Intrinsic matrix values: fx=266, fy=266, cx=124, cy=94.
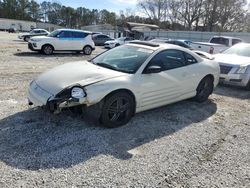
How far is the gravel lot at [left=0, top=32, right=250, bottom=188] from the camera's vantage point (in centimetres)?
316

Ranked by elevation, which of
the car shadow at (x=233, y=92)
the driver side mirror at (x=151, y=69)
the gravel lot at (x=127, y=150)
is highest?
the driver side mirror at (x=151, y=69)

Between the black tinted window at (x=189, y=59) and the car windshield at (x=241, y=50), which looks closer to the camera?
the black tinted window at (x=189, y=59)

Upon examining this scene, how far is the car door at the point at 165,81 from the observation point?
16.0ft

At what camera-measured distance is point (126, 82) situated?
4.50 meters

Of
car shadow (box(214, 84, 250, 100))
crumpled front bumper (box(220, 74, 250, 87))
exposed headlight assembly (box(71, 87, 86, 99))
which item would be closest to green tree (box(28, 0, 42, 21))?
car shadow (box(214, 84, 250, 100))

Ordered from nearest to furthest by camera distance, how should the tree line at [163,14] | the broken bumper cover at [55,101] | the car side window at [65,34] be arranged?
the broken bumper cover at [55,101], the car side window at [65,34], the tree line at [163,14]

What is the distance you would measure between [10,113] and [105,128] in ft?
6.11

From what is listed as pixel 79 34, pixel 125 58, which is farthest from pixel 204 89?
pixel 79 34

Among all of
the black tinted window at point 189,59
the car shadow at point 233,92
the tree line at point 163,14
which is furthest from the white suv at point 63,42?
the tree line at point 163,14

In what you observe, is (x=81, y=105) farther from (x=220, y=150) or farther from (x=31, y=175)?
(x=220, y=150)

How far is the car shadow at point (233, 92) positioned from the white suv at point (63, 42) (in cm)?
1041

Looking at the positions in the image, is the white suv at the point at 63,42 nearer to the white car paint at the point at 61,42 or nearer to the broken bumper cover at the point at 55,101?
the white car paint at the point at 61,42

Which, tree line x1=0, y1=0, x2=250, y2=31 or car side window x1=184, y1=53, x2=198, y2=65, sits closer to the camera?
car side window x1=184, y1=53, x2=198, y2=65

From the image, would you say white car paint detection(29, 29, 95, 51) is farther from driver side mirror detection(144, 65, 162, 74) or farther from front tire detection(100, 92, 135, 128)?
front tire detection(100, 92, 135, 128)
